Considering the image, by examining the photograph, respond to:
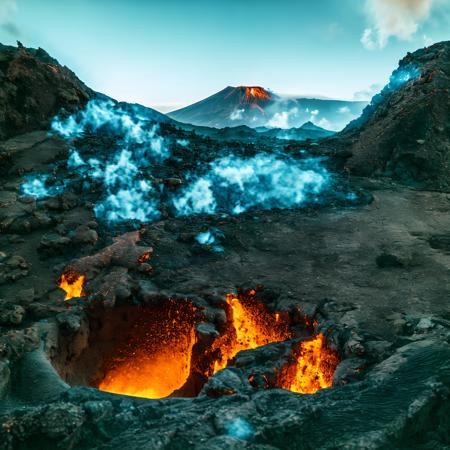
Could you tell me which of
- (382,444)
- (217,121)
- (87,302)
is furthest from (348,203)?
(217,121)

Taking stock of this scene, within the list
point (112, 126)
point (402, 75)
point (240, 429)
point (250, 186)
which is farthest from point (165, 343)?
point (402, 75)

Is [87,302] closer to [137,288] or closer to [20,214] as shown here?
[137,288]

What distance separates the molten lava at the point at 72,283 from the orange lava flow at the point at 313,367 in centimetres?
372

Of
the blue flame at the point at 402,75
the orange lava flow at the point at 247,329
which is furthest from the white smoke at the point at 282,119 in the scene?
the orange lava flow at the point at 247,329

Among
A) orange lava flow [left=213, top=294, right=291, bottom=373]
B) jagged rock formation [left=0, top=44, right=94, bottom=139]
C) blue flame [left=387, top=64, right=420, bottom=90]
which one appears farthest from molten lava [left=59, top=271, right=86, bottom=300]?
blue flame [left=387, top=64, right=420, bottom=90]

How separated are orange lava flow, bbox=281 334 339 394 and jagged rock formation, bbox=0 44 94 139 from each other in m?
12.3

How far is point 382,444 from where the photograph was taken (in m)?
2.19

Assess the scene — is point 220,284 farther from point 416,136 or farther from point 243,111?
point 243,111

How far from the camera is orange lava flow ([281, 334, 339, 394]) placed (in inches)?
160

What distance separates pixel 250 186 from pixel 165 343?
606 centimetres

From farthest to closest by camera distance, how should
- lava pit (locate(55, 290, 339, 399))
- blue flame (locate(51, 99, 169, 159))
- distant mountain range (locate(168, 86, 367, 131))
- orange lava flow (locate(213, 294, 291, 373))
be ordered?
1. distant mountain range (locate(168, 86, 367, 131))
2. blue flame (locate(51, 99, 169, 159))
3. orange lava flow (locate(213, 294, 291, 373))
4. lava pit (locate(55, 290, 339, 399))

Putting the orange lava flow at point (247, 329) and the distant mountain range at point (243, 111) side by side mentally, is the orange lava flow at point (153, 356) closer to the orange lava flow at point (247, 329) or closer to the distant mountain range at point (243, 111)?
the orange lava flow at point (247, 329)

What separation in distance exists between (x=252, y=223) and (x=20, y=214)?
5.40 meters

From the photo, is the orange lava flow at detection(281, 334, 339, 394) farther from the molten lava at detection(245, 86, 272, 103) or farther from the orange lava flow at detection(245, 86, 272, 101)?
the orange lava flow at detection(245, 86, 272, 101)
